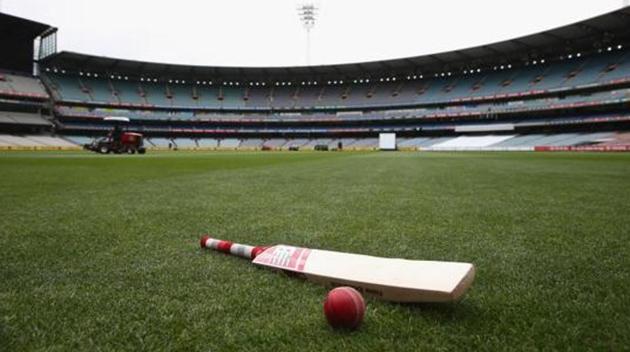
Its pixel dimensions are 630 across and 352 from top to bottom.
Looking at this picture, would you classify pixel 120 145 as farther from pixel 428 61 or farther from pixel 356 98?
pixel 356 98

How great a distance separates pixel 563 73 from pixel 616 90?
328 inches

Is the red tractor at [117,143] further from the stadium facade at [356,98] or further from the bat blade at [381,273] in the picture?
the bat blade at [381,273]

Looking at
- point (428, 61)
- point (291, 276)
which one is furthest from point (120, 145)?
point (428, 61)

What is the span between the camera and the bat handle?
100 inches

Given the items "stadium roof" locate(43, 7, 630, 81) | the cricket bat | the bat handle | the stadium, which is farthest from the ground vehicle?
"stadium roof" locate(43, 7, 630, 81)

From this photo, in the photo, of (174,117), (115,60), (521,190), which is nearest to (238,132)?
(174,117)

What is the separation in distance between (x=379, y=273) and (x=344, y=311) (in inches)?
18.0

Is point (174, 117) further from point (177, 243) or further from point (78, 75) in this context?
point (177, 243)

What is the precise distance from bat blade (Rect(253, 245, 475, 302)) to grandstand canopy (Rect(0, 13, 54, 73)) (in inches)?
2486

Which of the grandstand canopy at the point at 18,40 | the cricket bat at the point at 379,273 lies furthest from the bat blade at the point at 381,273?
the grandstand canopy at the point at 18,40

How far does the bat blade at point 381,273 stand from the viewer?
1.79 m

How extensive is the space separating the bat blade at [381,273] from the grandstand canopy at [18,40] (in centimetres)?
6315

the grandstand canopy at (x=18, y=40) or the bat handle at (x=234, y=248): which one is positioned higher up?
the grandstand canopy at (x=18, y=40)

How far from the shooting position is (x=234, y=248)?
268 centimetres
